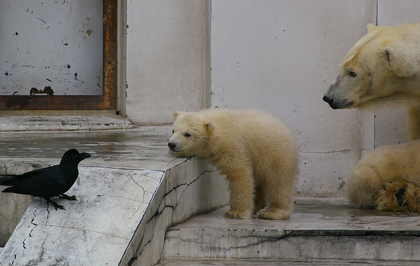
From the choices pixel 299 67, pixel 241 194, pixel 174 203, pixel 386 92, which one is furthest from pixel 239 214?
pixel 299 67

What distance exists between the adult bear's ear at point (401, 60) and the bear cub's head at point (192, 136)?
4.14 ft

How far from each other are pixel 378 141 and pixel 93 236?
3056 mm

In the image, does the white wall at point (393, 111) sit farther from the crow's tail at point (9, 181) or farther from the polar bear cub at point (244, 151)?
the crow's tail at point (9, 181)

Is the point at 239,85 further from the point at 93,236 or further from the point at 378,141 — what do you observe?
the point at 93,236

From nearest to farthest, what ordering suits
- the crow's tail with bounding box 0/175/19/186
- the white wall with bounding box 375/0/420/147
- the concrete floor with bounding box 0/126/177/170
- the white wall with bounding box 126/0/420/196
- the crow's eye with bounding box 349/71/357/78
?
the crow's tail with bounding box 0/175/19/186, the concrete floor with bounding box 0/126/177/170, the crow's eye with bounding box 349/71/357/78, the white wall with bounding box 375/0/420/147, the white wall with bounding box 126/0/420/196

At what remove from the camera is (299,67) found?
15.1ft

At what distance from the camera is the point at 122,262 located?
7.02 ft

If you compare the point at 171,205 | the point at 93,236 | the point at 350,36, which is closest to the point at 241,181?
the point at 171,205

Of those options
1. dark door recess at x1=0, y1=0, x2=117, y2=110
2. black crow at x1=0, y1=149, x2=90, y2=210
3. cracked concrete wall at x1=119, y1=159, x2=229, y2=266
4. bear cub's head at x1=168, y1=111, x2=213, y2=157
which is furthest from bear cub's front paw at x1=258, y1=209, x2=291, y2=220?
dark door recess at x1=0, y1=0, x2=117, y2=110

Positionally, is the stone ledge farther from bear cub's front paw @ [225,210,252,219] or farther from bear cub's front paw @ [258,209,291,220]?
bear cub's front paw @ [258,209,291,220]

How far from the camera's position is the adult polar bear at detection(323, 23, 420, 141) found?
3.45 metres

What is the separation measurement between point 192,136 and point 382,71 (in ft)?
4.46

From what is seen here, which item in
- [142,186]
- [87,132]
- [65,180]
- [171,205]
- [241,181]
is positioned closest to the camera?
[65,180]

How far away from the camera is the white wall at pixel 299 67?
457 centimetres
